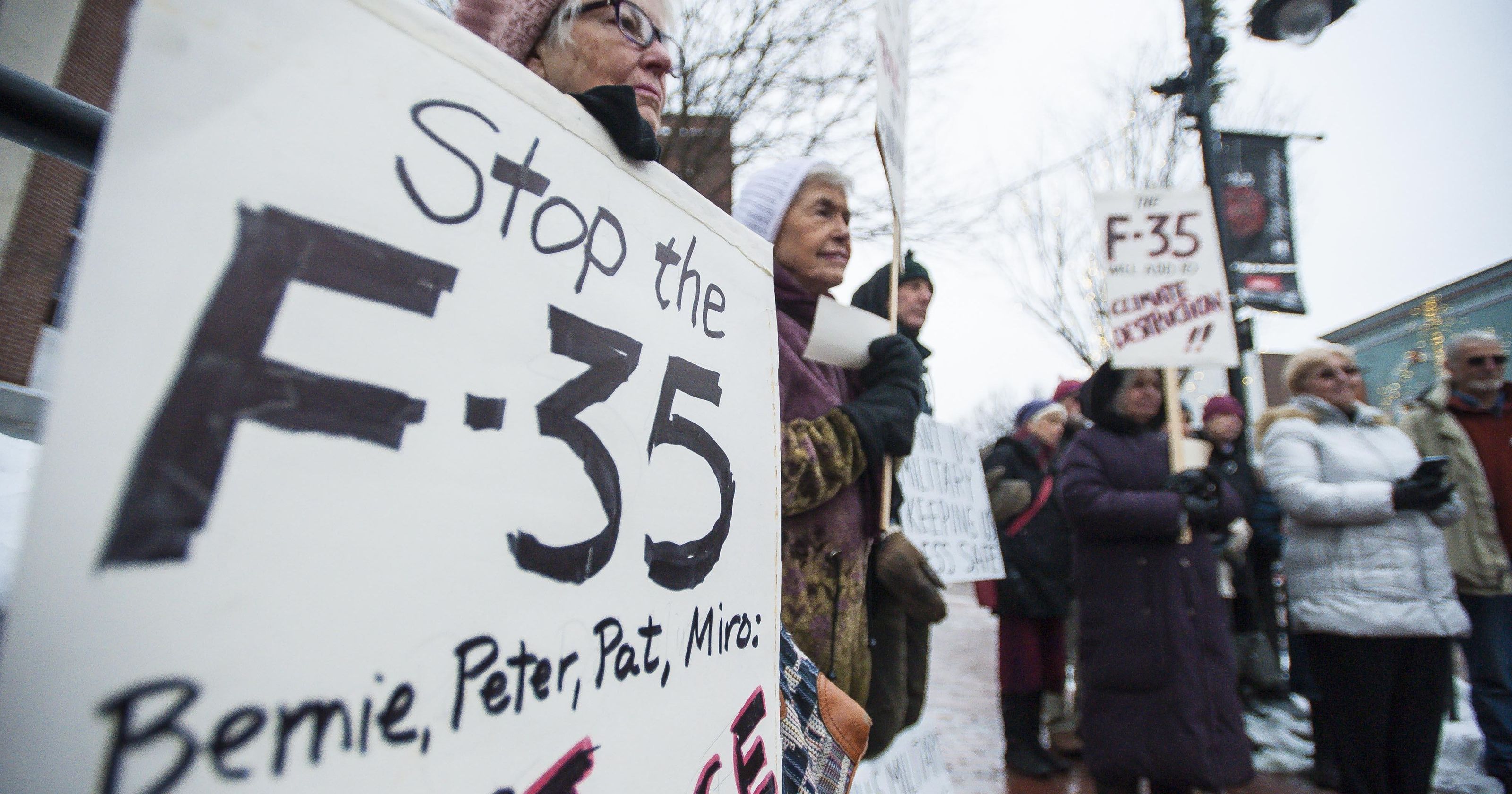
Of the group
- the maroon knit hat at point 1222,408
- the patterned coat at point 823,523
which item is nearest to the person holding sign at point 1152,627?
the patterned coat at point 823,523

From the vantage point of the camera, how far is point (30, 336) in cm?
598

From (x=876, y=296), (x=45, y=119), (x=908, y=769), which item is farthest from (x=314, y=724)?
(x=876, y=296)

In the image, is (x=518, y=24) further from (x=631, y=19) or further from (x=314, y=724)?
(x=314, y=724)

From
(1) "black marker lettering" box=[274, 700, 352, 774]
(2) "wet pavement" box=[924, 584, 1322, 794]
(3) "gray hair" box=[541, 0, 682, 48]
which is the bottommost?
(2) "wet pavement" box=[924, 584, 1322, 794]

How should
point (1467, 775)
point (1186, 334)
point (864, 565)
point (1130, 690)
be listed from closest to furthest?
point (864, 565) → point (1130, 690) → point (1186, 334) → point (1467, 775)

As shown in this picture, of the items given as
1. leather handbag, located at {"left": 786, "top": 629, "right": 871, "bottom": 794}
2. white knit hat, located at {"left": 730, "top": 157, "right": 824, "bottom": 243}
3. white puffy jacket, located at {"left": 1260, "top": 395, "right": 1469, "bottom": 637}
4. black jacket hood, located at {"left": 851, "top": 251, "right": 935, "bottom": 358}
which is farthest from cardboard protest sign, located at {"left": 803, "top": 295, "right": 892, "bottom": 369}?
white puffy jacket, located at {"left": 1260, "top": 395, "right": 1469, "bottom": 637}

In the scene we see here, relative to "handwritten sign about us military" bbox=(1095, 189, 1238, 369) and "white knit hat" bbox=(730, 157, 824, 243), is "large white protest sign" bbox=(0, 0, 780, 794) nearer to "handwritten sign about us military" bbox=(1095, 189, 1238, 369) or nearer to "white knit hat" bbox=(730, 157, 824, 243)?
"white knit hat" bbox=(730, 157, 824, 243)

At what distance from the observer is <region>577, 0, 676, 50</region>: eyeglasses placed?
→ 1125 mm

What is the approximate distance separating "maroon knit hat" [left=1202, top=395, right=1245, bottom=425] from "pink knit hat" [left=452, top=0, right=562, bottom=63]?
15.7 ft

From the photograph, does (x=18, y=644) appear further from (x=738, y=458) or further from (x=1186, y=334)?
(x=1186, y=334)

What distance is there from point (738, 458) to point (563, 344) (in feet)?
1.01

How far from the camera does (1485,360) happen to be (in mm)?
3539

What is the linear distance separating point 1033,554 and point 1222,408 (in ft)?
5.70

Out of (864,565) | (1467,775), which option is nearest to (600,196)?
(864,565)
